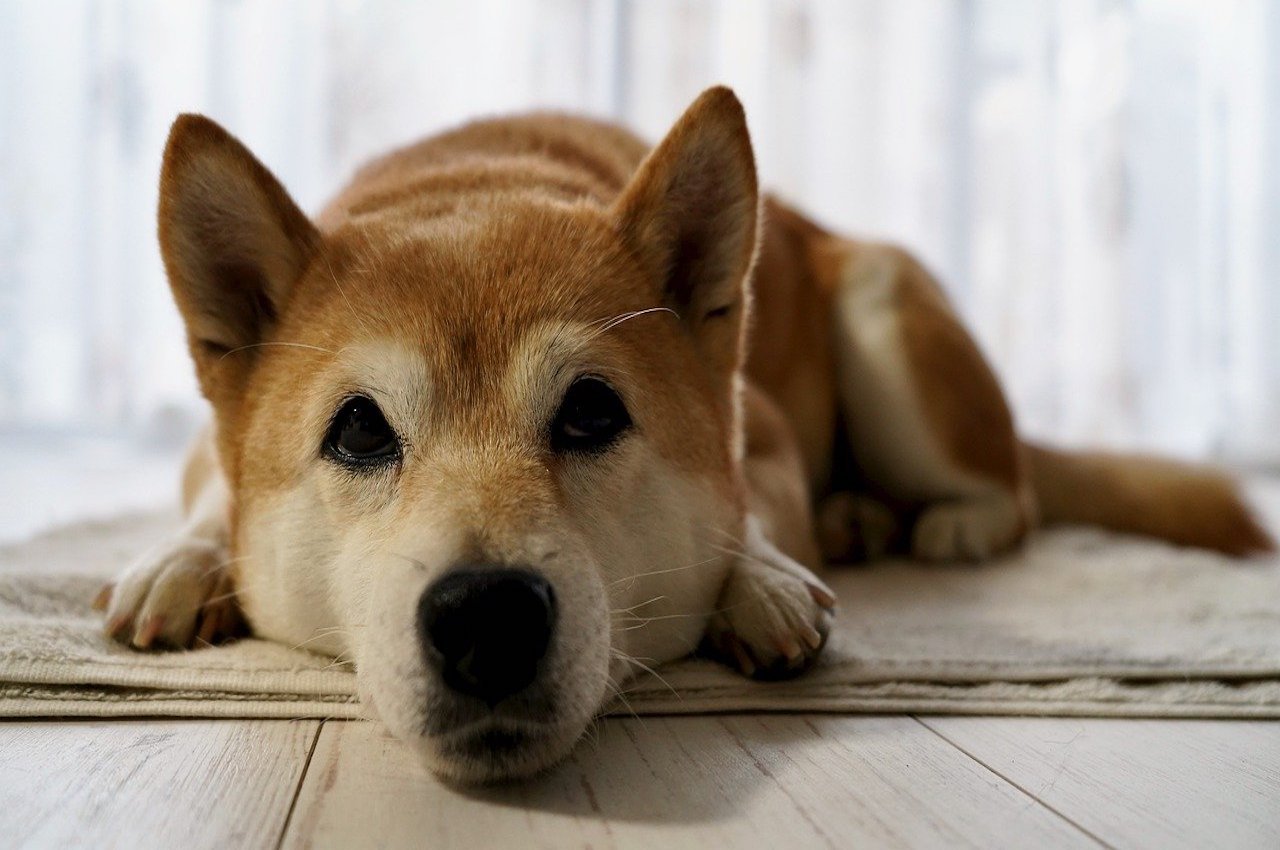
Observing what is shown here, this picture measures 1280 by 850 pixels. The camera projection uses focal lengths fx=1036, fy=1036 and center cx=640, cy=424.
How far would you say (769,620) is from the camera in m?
1.25

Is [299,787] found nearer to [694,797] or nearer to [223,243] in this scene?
[694,797]

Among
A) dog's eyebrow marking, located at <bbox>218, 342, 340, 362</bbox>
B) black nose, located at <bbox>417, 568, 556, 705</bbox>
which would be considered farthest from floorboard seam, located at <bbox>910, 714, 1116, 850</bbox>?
dog's eyebrow marking, located at <bbox>218, 342, 340, 362</bbox>

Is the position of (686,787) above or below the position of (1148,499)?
below

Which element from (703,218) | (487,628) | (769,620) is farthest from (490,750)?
(703,218)

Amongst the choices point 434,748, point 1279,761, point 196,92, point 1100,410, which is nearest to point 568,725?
point 434,748

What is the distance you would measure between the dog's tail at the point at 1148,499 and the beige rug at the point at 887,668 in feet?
1.91

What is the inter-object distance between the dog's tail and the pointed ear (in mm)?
1399

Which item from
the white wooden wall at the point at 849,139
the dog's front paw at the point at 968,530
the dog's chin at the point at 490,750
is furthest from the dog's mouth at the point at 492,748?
the white wooden wall at the point at 849,139

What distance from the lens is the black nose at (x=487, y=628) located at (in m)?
0.91

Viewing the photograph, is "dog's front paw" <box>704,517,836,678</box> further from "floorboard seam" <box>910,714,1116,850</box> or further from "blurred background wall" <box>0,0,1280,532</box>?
"blurred background wall" <box>0,0,1280,532</box>

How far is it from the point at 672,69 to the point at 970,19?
1.27m

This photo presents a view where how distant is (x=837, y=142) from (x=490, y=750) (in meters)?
3.57

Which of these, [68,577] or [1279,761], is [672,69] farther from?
[1279,761]

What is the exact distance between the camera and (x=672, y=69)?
3814mm
